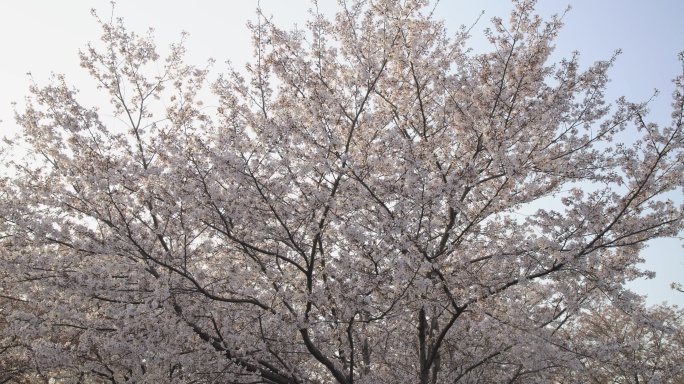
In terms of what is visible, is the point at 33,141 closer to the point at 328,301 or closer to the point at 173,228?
the point at 173,228

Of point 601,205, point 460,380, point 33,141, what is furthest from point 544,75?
point 33,141

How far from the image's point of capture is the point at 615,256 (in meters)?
7.57

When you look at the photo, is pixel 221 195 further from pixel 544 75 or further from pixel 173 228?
pixel 544 75

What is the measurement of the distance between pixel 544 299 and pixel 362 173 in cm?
574

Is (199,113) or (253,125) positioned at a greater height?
(199,113)

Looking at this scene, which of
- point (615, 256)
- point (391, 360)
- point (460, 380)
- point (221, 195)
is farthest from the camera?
point (391, 360)

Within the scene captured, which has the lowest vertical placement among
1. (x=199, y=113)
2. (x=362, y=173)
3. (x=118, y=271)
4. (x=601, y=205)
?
(x=118, y=271)

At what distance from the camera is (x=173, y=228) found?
7.17 meters

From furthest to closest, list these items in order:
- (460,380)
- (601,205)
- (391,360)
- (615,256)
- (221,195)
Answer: (391,360), (460,380), (615,256), (221,195), (601,205)

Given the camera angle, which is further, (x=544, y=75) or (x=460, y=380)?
(x=460, y=380)

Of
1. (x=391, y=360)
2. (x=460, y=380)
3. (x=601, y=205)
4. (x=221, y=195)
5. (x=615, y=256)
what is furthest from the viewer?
(x=391, y=360)

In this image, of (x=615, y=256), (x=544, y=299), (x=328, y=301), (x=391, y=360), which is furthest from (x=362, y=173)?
(x=391, y=360)

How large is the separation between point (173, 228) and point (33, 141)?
10.7 ft

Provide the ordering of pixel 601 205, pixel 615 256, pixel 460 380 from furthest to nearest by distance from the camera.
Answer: pixel 460 380
pixel 615 256
pixel 601 205
